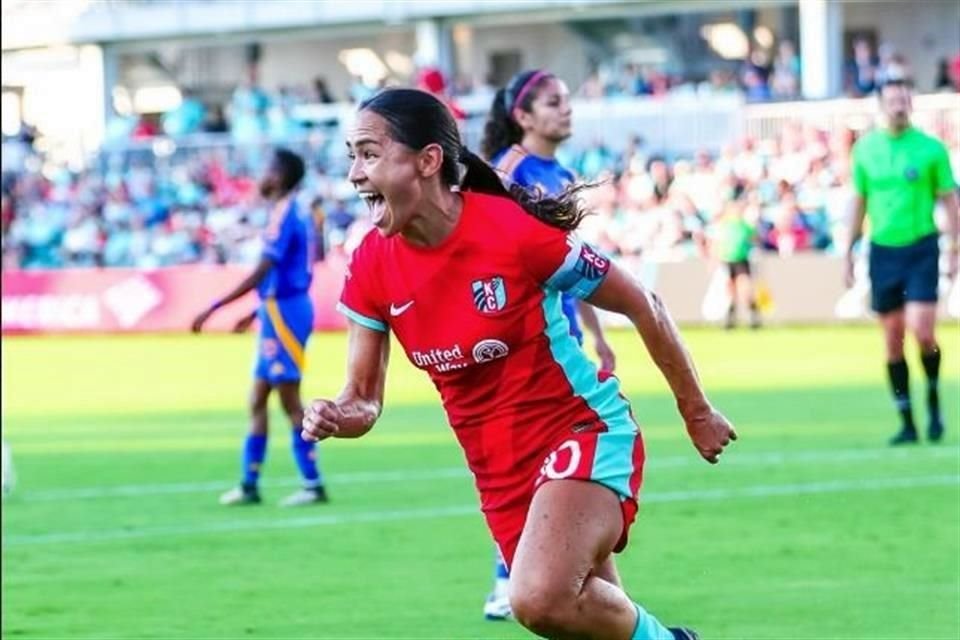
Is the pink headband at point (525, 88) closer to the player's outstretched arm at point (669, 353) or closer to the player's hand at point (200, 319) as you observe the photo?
the player's hand at point (200, 319)

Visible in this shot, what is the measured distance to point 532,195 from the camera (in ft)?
21.2

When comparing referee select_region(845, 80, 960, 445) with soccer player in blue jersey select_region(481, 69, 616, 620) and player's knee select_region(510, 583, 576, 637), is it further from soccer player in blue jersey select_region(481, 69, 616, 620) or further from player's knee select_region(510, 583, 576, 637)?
player's knee select_region(510, 583, 576, 637)

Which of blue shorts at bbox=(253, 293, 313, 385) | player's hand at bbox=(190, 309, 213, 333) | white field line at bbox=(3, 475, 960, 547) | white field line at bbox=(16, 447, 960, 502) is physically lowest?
white field line at bbox=(16, 447, 960, 502)

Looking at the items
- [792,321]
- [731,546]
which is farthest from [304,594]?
[792,321]

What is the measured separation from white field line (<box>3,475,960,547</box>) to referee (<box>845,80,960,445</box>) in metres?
1.97

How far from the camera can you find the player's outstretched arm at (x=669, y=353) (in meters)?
6.29

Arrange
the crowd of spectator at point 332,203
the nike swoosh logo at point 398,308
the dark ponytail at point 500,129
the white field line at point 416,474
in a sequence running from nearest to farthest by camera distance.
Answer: the nike swoosh logo at point 398,308
the dark ponytail at point 500,129
the white field line at point 416,474
the crowd of spectator at point 332,203

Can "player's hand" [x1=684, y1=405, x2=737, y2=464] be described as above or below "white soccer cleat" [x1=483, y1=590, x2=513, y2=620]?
above

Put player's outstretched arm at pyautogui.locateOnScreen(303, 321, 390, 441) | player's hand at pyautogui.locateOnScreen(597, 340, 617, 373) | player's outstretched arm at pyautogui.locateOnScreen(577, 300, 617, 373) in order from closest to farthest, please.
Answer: player's outstretched arm at pyautogui.locateOnScreen(303, 321, 390, 441)
player's hand at pyautogui.locateOnScreen(597, 340, 617, 373)
player's outstretched arm at pyautogui.locateOnScreen(577, 300, 617, 373)

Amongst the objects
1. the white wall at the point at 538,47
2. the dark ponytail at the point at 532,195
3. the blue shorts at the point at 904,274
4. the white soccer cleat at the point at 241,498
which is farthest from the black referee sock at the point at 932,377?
the white wall at the point at 538,47

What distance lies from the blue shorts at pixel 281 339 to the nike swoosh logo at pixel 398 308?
7.22 m

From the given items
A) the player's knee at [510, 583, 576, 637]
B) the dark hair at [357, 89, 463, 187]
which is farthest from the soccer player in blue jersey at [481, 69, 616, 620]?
the player's knee at [510, 583, 576, 637]

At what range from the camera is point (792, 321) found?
32344 mm

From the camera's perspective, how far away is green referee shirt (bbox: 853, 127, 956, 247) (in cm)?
1530
